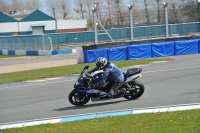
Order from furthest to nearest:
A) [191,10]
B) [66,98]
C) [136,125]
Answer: [191,10], [66,98], [136,125]

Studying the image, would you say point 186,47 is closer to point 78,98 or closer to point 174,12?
point 174,12

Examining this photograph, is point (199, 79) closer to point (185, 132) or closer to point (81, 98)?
point (81, 98)

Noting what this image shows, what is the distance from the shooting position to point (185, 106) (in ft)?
36.3

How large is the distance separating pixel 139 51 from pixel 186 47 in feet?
11.9

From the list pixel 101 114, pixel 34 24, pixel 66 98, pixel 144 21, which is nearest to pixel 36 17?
pixel 34 24

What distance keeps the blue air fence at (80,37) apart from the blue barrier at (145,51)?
4.28 meters

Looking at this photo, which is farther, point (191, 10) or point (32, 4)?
point (32, 4)

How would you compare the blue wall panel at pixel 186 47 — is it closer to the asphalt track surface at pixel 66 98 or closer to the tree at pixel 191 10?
the tree at pixel 191 10

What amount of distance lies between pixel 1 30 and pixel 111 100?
191 feet

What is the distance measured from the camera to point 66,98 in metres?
14.7

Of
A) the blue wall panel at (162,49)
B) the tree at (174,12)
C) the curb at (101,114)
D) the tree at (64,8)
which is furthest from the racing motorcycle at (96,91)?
the tree at (64,8)

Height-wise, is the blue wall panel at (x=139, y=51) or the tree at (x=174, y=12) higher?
the tree at (x=174, y=12)

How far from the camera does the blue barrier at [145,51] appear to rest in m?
29.8

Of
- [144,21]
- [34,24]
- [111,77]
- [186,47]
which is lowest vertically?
[111,77]
